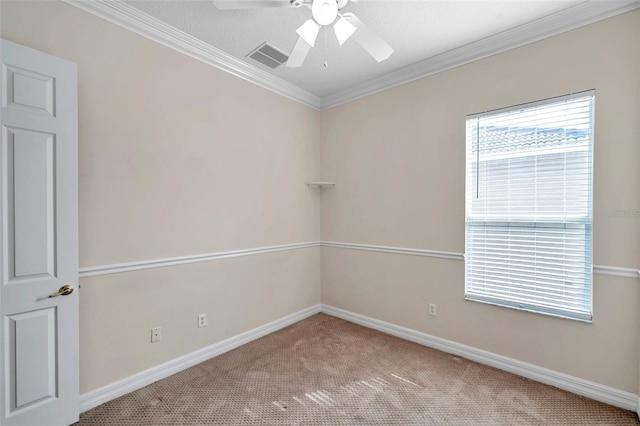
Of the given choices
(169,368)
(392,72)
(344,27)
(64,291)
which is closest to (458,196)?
(392,72)

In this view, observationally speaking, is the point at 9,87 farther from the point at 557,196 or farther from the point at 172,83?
the point at 557,196

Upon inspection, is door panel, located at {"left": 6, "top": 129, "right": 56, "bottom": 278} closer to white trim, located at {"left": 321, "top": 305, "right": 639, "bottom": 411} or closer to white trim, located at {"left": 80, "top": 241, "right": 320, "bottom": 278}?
white trim, located at {"left": 80, "top": 241, "right": 320, "bottom": 278}

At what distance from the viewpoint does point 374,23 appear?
89.4 inches

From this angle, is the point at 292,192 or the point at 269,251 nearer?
the point at 269,251

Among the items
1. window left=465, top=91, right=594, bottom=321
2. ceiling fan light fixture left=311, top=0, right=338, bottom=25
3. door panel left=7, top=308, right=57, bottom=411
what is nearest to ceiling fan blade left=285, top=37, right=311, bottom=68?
ceiling fan light fixture left=311, top=0, right=338, bottom=25

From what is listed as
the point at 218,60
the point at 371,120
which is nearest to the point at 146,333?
the point at 218,60

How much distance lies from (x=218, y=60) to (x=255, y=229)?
169cm

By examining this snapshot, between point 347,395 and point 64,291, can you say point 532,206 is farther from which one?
point 64,291

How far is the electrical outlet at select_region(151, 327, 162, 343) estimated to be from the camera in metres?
2.33

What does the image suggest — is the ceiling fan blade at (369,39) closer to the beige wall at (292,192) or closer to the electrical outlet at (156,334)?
the beige wall at (292,192)

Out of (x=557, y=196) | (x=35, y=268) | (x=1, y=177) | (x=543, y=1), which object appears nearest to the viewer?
(x=1, y=177)

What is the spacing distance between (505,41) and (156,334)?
381 cm

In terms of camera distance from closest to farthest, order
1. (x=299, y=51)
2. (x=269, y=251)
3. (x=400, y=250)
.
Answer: (x=299, y=51)
(x=400, y=250)
(x=269, y=251)

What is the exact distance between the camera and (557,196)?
7.38ft
